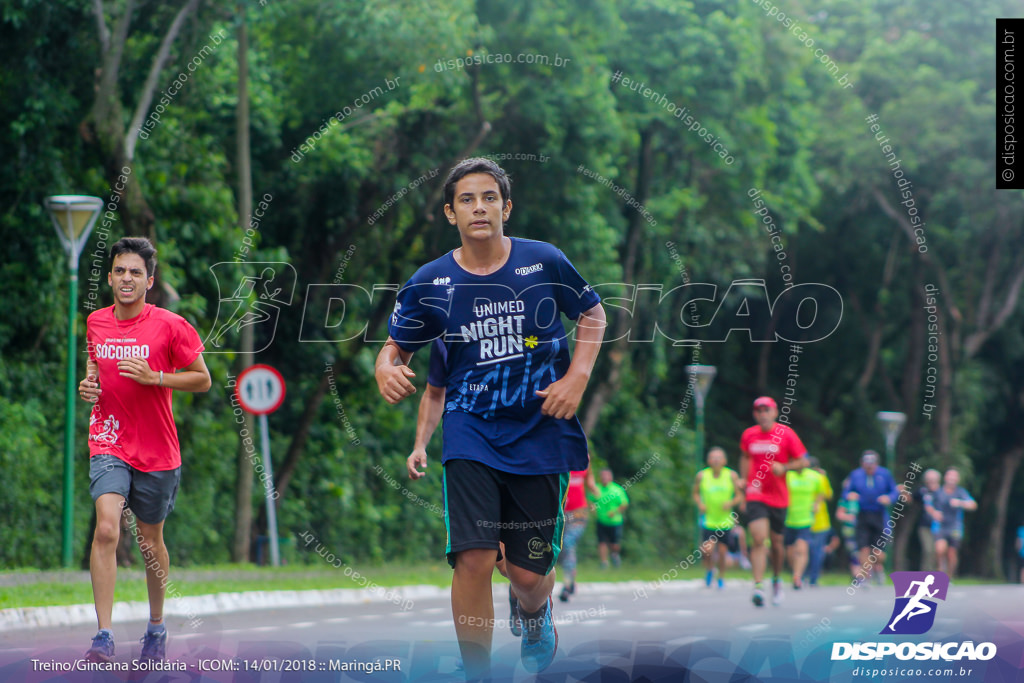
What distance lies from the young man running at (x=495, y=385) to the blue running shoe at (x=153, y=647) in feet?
6.08

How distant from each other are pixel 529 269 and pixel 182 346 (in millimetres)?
2018

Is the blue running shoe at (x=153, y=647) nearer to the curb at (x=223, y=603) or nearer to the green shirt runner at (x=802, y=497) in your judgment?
the curb at (x=223, y=603)

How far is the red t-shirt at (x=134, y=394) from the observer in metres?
6.52

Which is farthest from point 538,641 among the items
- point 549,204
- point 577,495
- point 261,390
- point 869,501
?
point 549,204

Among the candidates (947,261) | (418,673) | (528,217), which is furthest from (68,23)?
(947,261)

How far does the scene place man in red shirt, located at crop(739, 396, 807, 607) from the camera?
12.9 metres

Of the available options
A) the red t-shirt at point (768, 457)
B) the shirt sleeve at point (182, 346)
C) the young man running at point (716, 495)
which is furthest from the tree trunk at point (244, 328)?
the shirt sleeve at point (182, 346)

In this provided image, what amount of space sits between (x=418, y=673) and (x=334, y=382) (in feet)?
39.9

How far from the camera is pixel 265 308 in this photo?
58.6 feet

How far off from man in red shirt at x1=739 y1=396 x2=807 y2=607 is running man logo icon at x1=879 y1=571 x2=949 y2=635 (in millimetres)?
5797

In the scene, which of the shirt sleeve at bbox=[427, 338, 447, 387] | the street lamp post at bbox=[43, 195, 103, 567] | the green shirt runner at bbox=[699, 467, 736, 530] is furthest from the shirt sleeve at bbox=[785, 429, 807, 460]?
the shirt sleeve at bbox=[427, 338, 447, 387]

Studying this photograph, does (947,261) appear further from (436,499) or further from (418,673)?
(418,673)

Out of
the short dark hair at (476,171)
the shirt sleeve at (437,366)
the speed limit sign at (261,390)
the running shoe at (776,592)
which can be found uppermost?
the short dark hair at (476,171)

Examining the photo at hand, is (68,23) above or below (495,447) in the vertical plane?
above
